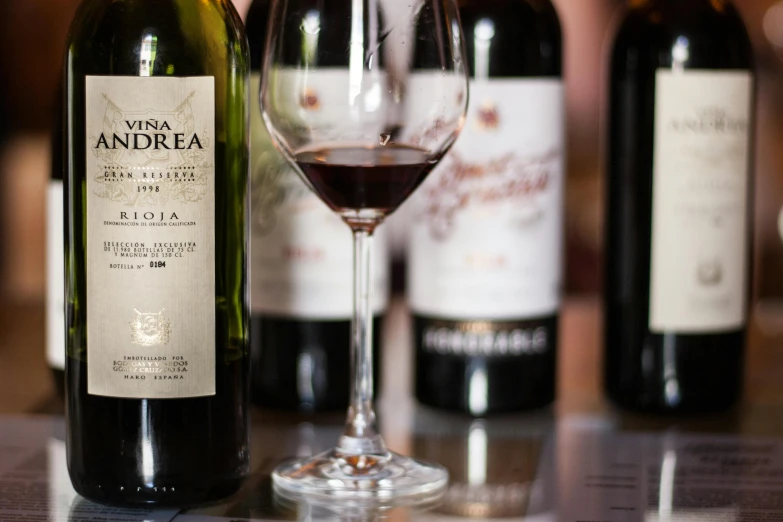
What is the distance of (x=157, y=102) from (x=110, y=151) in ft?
0.13

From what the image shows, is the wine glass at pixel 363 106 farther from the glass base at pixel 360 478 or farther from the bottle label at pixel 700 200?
the bottle label at pixel 700 200

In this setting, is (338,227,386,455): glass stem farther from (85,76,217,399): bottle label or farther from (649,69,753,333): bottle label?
(649,69,753,333): bottle label

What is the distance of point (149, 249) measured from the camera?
2.26ft

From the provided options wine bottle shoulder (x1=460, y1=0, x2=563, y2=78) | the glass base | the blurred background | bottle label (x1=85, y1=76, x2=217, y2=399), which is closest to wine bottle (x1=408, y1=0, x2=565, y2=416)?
wine bottle shoulder (x1=460, y1=0, x2=563, y2=78)

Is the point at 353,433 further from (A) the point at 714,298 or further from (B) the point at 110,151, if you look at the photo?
(A) the point at 714,298

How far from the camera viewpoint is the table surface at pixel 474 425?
802 millimetres

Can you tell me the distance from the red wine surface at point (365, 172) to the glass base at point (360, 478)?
16 centimetres

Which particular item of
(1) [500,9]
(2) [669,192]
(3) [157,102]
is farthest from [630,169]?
(3) [157,102]

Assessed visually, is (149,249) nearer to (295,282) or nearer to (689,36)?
(295,282)

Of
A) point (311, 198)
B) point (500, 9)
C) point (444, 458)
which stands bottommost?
point (444, 458)

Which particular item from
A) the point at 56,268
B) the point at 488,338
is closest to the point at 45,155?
the point at 56,268

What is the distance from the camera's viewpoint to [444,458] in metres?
0.85

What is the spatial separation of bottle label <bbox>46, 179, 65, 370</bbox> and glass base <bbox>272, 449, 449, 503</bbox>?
0.87 ft

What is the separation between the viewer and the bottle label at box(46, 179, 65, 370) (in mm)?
960
